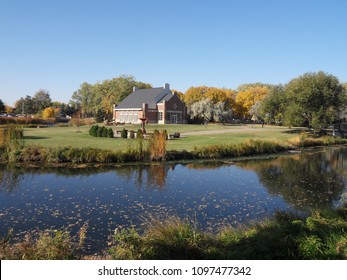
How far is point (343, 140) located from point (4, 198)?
36.7 meters

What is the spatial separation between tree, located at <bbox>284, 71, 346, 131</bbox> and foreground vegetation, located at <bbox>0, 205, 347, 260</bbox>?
3507cm

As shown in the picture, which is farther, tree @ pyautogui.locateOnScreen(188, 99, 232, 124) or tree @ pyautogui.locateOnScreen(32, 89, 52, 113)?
tree @ pyautogui.locateOnScreen(32, 89, 52, 113)

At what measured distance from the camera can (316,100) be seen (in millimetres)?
40125

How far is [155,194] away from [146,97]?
53384mm

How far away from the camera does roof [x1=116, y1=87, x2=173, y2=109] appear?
6347 centimetres

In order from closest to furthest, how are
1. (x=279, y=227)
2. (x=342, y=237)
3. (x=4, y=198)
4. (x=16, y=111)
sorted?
(x=342, y=237)
(x=279, y=227)
(x=4, y=198)
(x=16, y=111)

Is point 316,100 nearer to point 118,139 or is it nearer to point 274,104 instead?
point 274,104

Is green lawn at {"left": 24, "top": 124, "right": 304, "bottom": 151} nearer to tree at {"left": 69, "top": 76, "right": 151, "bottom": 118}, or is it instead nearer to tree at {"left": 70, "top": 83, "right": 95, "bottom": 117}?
tree at {"left": 69, "top": 76, "right": 151, "bottom": 118}

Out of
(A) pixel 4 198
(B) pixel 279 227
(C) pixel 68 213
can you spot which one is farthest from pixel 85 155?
(B) pixel 279 227

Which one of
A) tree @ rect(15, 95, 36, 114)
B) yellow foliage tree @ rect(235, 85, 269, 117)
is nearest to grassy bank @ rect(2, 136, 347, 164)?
yellow foliage tree @ rect(235, 85, 269, 117)

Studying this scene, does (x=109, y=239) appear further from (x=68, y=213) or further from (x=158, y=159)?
(x=158, y=159)

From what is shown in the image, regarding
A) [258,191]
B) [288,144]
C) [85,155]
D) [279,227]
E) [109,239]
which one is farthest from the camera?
[288,144]

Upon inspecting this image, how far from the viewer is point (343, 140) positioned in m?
38.2

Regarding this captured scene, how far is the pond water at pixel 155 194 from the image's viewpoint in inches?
384
